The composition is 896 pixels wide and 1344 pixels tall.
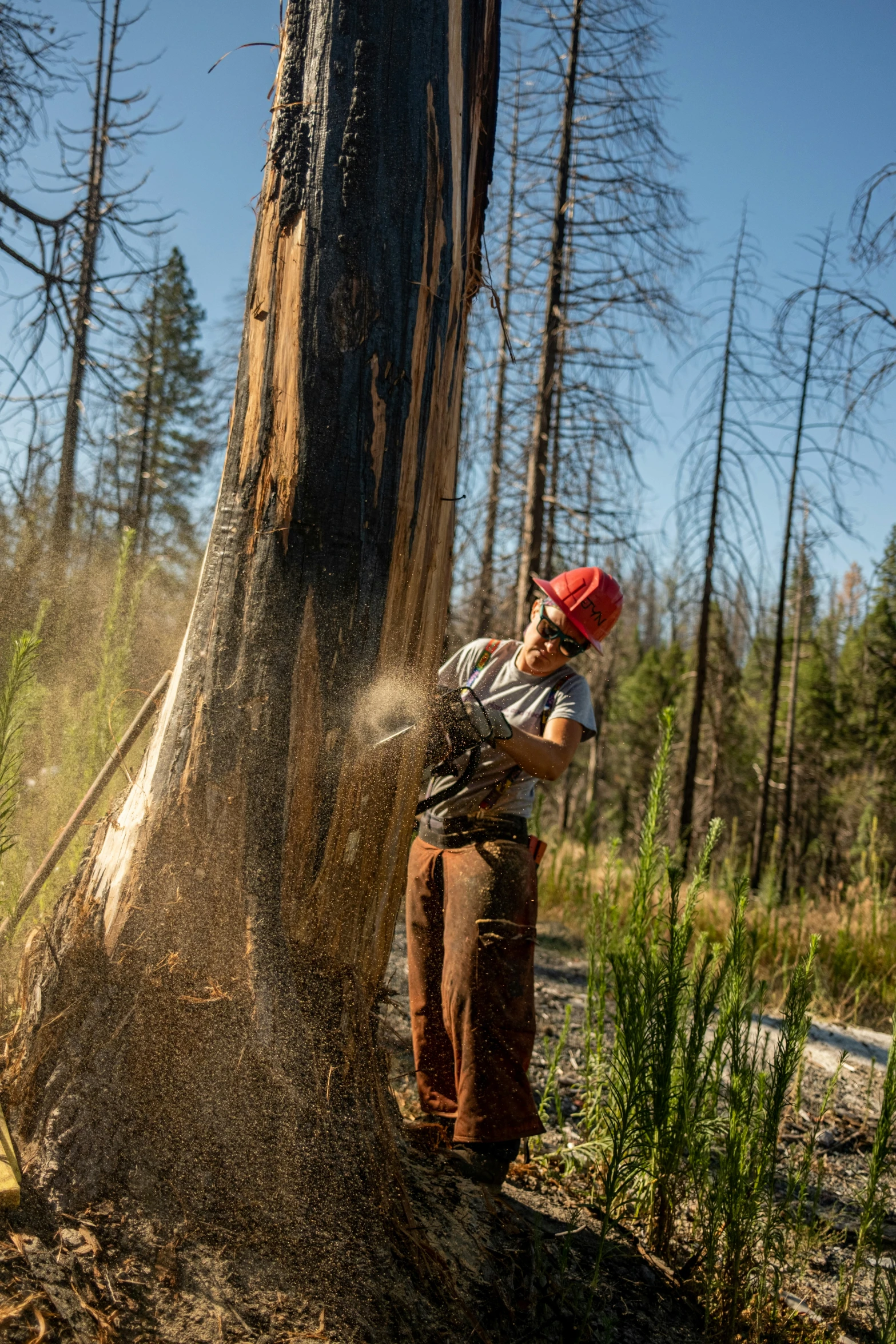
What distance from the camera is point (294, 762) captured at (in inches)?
69.8

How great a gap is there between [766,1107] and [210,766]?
5.48 feet

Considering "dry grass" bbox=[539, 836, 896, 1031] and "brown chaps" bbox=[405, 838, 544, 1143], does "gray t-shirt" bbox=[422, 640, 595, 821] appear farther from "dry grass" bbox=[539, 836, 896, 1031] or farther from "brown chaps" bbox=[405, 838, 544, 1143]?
"dry grass" bbox=[539, 836, 896, 1031]

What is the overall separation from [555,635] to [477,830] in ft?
2.28

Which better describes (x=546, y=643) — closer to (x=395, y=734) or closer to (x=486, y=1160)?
(x=395, y=734)

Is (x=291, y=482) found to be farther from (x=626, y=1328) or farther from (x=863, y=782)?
(x=863, y=782)

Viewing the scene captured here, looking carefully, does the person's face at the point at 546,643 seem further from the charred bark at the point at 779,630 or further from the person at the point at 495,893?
the charred bark at the point at 779,630

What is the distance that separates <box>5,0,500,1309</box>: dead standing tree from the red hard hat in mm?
877

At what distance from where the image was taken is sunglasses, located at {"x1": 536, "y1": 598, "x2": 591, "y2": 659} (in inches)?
109

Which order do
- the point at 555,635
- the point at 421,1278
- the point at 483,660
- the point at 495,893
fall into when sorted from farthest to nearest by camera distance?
the point at 483,660, the point at 555,635, the point at 495,893, the point at 421,1278

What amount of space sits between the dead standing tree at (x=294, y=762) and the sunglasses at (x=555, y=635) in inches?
35.1

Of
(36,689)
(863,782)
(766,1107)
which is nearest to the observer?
(766,1107)

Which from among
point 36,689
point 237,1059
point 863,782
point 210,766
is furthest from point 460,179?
point 863,782

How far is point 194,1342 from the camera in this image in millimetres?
1430

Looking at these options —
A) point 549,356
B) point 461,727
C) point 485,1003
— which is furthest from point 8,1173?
point 549,356
